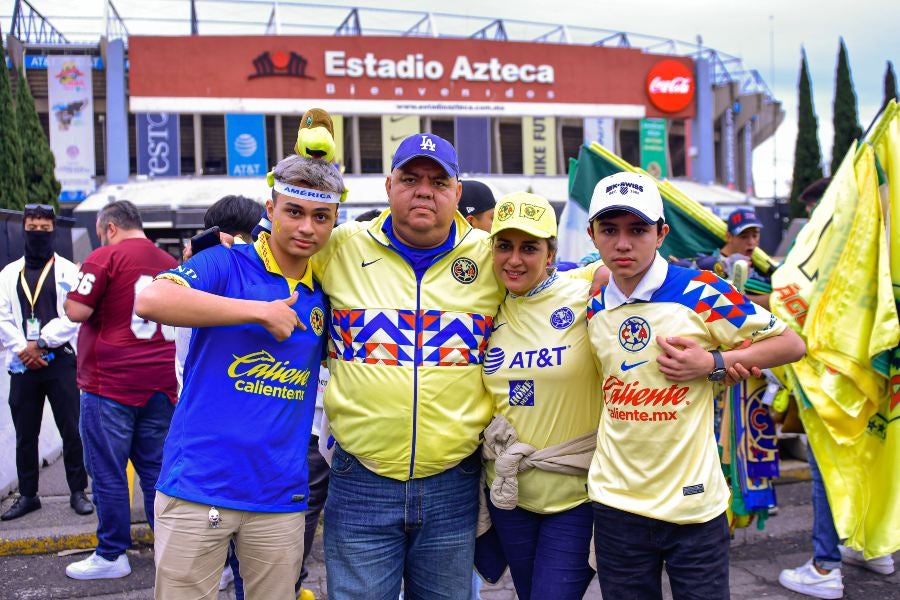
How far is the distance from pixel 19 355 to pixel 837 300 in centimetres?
542

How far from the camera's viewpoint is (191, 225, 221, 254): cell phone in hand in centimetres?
259

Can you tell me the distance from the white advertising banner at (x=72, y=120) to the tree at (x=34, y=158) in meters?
4.89

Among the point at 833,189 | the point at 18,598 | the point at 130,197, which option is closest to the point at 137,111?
the point at 130,197

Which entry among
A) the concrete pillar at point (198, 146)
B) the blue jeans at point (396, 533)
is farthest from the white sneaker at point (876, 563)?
the concrete pillar at point (198, 146)

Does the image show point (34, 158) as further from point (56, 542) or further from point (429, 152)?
point (429, 152)

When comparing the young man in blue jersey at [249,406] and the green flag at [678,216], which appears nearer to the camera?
the young man in blue jersey at [249,406]

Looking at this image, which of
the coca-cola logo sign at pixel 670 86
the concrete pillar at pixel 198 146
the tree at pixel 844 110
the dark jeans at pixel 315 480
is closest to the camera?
the dark jeans at pixel 315 480

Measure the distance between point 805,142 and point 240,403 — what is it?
2900 cm

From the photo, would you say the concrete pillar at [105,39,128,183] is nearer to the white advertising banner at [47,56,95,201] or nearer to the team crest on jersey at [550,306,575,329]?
the white advertising banner at [47,56,95,201]

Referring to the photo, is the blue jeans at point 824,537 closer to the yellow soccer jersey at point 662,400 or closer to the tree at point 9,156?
the yellow soccer jersey at point 662,400

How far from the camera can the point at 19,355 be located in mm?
5395

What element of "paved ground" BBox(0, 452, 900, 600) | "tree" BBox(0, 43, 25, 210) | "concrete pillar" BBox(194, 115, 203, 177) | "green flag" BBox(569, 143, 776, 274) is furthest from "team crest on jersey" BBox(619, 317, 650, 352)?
"concrete pillar" BBox(194, 115, 203, 177)

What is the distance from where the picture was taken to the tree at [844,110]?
26.3 meters

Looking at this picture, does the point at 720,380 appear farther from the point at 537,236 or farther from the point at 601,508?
the point at 537,236
